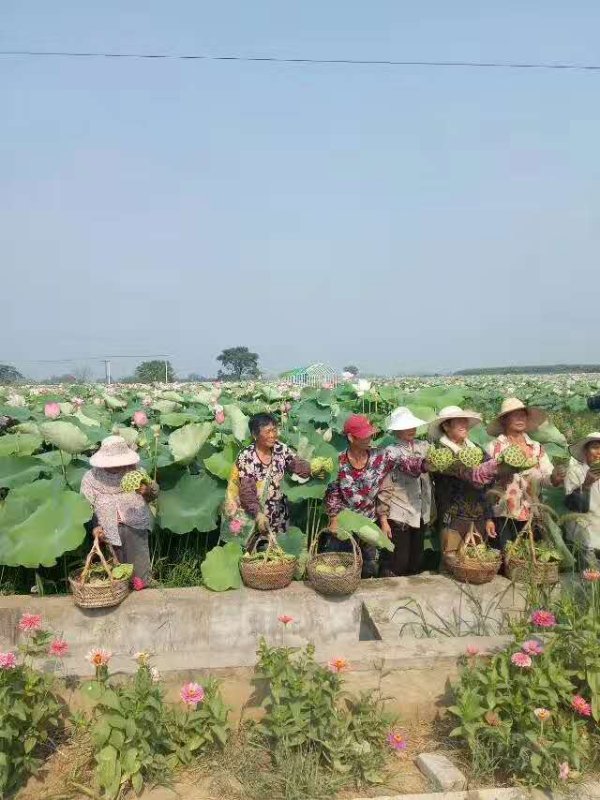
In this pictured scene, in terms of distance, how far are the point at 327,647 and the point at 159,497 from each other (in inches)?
75.2

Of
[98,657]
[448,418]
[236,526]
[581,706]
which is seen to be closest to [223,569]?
[236,526]

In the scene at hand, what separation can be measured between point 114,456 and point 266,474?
3.17ft

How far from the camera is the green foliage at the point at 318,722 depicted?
253 cm

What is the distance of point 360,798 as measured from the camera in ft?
8.04

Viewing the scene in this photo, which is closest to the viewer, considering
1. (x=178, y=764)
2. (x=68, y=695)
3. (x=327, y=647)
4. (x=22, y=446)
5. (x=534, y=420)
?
(x=178, y=764)

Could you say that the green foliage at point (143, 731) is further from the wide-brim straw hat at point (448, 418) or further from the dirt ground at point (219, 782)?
the wide-brim straw hat at point (448, 418)

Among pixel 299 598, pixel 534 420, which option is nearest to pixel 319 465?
pixel 299 598

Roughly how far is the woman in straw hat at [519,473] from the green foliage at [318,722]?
1870mm

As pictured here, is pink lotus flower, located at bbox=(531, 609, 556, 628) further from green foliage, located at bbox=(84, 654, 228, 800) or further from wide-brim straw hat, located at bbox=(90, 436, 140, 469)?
wide-brim straw hat, located at bbox=(90, 436, 140, 469)

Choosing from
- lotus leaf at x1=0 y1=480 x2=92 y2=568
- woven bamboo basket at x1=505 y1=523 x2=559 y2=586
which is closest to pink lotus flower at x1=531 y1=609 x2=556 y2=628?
woven bamboo basket at x1=505 y1=523 x2=559 y2=586

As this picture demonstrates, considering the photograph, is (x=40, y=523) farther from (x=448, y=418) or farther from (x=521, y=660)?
(x=521, y=660)

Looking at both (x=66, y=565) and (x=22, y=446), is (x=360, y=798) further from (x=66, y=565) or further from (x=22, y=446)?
(x=22, y=446)

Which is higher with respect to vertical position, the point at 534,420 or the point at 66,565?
the point at 534,420

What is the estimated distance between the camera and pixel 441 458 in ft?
12.9
